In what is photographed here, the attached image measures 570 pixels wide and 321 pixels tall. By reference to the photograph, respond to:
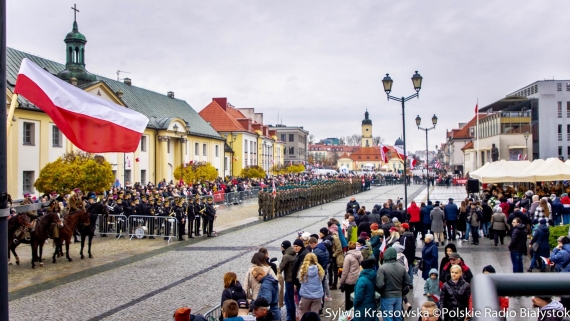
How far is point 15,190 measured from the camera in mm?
29484

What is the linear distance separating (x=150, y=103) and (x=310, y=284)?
48.3 m

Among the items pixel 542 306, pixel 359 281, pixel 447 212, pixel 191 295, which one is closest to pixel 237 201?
pixel 447 212

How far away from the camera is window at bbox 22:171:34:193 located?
30828mm

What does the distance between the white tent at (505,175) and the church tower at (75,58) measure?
2963 centimetres

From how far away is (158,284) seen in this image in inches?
508

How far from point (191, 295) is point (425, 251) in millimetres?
5221

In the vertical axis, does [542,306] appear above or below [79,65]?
below

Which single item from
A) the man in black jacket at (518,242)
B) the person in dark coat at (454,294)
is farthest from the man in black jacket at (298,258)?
the man in black jacket at (518,242)

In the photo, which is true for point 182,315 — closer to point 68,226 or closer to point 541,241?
point 541,241

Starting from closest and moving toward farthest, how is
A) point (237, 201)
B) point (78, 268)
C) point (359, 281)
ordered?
point (359, 281) → point (78, 268) → point (237, 201)

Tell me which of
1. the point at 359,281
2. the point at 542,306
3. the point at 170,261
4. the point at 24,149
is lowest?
the point at 170,261

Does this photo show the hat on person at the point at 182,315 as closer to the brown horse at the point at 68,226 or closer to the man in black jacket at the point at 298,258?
the man in black jacket at the point at 298,258

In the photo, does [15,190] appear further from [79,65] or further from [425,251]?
[425,251]

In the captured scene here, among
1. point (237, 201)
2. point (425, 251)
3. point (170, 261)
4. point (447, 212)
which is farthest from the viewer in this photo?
point (237, 201)
